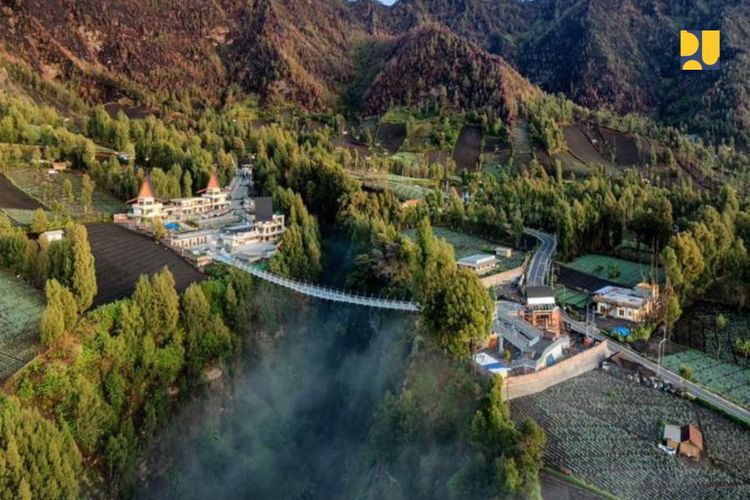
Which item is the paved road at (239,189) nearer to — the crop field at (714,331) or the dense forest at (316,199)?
the dense forest at (316,199)

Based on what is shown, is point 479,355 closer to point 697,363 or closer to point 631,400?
point 631,400

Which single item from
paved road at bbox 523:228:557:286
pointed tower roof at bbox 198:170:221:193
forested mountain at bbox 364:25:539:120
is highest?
forested mountain at bbox 364:25:539:120

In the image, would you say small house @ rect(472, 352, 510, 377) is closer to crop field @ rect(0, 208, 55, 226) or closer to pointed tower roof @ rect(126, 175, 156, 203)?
pointed tower roof @ rect(126, 175, 156, 203)

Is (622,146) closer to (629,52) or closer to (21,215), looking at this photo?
(21,215)

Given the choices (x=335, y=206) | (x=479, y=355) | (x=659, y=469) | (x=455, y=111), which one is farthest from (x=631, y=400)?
(x=455, y=111)

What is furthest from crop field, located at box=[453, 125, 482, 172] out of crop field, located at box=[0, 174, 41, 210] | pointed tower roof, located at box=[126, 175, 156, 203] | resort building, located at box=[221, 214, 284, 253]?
crop field, located at box=[0, 174, 41, 210]

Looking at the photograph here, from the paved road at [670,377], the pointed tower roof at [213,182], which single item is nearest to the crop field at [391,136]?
the pointed tower roof at [213,182]
